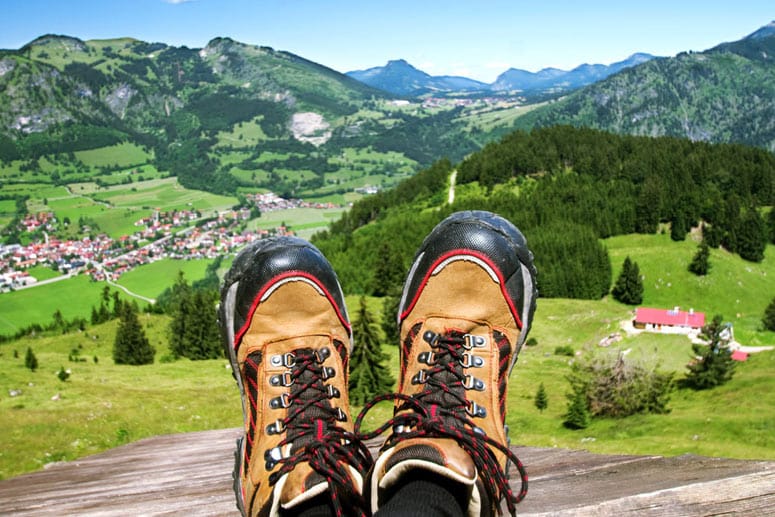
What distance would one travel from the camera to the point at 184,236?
150m

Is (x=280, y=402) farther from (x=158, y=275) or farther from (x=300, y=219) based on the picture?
(x=300, y=219)

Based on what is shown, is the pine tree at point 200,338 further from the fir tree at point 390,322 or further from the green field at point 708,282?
the green field at point 708,282

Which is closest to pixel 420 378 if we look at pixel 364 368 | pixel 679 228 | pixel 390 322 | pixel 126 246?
pixel 364 368

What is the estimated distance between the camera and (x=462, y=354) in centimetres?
349

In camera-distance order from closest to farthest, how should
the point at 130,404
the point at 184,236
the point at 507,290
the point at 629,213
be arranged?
1. the point at 507,290
2. the point at 130,404
3. the point at 629,213
4. the point at 184,236

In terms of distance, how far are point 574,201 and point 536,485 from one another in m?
93.7

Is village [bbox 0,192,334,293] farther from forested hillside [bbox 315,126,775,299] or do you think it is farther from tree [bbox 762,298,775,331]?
tree [bbox 762,298,775,331]

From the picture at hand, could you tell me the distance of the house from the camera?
46031 mm

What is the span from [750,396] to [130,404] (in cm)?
2313

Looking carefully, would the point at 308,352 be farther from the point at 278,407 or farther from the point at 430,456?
the point at 430,456

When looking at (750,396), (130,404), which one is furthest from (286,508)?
(750,396)

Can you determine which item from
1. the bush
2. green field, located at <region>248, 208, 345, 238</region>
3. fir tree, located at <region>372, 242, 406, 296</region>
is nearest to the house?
fir tree, located at <region>372, 242, 406, 296</region>

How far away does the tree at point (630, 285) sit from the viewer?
6525 centimetres

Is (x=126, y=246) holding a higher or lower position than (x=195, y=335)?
lower
